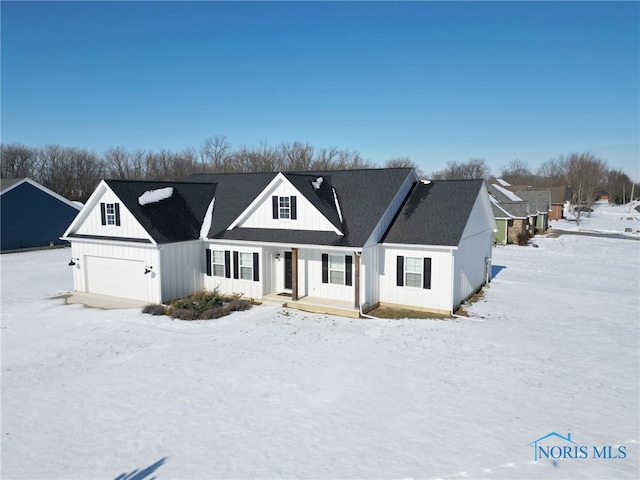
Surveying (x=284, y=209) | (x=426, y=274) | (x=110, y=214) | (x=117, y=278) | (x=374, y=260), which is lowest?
(x=117, y=278)

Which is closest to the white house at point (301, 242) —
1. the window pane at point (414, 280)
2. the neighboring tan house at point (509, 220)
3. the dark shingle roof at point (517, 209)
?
the window pane at point (414, 280)

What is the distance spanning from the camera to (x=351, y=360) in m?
11.7

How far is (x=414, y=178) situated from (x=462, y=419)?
1326 cm

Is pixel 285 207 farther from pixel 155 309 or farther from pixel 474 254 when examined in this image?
pixel 474 254

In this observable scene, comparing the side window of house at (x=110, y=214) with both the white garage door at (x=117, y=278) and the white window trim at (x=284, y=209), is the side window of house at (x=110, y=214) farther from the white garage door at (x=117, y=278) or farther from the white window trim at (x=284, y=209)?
the white window trim at (x=284, y=209)

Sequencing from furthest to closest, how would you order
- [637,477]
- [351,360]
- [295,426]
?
[351,360] → [295,426] → [637,477]

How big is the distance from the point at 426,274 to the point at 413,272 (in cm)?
54

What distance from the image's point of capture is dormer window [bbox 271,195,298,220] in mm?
17794

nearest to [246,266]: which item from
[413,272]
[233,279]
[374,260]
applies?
[233,279]

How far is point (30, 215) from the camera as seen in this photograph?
34.2 m

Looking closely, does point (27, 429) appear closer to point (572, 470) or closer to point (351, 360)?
point (351, 360)

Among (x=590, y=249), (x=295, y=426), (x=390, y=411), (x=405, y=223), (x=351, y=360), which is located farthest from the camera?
(x=590, y=249)

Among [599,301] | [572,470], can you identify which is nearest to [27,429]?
[572,470]

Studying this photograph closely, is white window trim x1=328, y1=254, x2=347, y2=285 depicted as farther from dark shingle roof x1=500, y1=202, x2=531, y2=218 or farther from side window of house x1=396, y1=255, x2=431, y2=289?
dark shingle roof x1=500, y1=202, x2=531, y2=218
